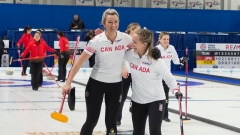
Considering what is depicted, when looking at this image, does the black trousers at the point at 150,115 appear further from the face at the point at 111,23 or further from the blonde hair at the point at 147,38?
the face at the point at 111,23

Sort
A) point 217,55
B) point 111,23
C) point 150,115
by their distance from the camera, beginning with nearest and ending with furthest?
point 150,115 → point 111,23 → point 217,55

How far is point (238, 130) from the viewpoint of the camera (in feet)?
34.6

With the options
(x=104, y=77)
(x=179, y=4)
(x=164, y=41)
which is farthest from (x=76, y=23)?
(x=104, y=77)

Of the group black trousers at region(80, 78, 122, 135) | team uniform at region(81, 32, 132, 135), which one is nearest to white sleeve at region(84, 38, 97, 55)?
team uniform at region(81, 32, 132, 135)

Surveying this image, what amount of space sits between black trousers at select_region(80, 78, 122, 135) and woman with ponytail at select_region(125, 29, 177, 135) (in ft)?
1.36

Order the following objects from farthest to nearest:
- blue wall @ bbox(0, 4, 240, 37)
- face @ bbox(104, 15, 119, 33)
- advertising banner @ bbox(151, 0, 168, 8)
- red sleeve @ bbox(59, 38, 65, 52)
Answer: advertising banner @ bbox(151, 0, 168, 8), blue wall @ bbox(0, 4, 240, 37), red sleeve @ bbox(59, 38, 65, 52), face @ bbox(104, 15, 119, 33)

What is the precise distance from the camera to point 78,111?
13.0 meters

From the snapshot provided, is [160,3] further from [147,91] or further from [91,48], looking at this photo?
[147,91]

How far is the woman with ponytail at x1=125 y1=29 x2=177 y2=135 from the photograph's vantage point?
6879mm

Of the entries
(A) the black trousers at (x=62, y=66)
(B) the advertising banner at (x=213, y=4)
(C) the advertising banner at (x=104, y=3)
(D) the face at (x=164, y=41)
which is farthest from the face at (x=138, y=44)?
(B) the advertising banner at (x=213, y=4)

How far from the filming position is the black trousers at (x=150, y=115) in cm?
684

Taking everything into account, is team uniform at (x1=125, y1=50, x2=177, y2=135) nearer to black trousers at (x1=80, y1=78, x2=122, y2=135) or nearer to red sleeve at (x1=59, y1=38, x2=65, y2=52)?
black trousers at (x1=80, y1=78, x2=122, y2=135)

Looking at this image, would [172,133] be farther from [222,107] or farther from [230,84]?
[230,84]

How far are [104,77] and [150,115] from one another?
0.81 m
